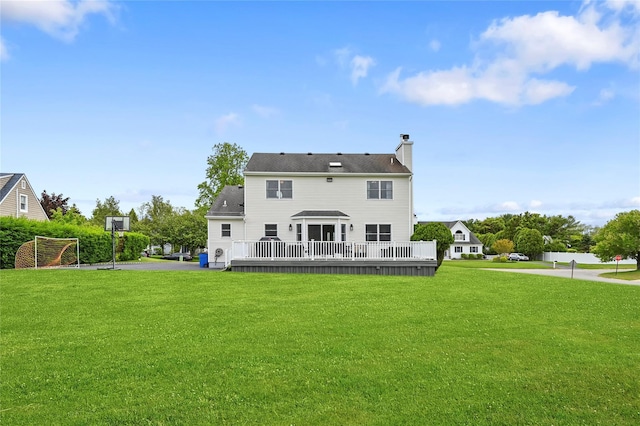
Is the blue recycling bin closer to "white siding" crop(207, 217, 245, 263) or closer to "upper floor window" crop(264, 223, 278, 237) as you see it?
"white siding" crop(207, 217, 245, 263)

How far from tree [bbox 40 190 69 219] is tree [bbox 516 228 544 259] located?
199 feet

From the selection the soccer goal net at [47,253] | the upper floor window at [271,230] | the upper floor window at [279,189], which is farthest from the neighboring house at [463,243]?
the soccer goal net at [47,253]

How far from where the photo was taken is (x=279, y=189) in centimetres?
2475

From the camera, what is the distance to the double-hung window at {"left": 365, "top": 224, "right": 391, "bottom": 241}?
81.9 feet

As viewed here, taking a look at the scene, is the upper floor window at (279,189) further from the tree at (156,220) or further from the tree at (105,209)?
the tree at (105,209)

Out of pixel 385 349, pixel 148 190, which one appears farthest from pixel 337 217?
pixel 148 190

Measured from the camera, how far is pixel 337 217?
77.3 feet

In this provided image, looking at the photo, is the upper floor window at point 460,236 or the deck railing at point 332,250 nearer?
the deck railing at point 332,250

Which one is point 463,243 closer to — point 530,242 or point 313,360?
point 530,242

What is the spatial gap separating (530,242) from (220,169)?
149ft

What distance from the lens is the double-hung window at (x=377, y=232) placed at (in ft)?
81.9

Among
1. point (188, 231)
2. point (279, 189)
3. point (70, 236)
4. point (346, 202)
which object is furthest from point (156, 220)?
point (346, 202)

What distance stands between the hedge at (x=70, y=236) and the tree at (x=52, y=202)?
15.4 metres

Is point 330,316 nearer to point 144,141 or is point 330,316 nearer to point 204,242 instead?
point 144,141
